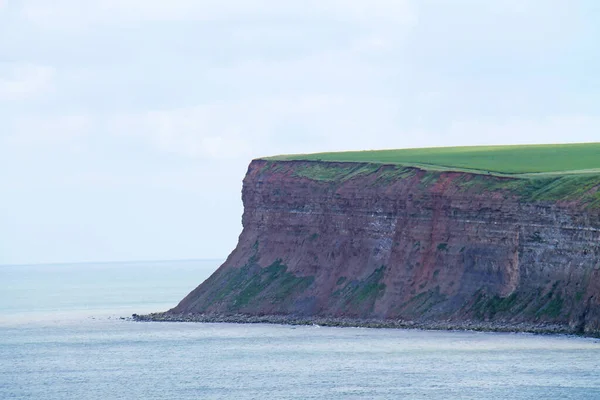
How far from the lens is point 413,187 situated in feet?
402

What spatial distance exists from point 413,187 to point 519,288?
18539mm

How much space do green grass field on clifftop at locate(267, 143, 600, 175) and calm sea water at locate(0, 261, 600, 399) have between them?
20818 mm

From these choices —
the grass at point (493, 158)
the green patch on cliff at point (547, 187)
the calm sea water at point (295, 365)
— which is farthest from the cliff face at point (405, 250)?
the calm sea water at point (295, 365)

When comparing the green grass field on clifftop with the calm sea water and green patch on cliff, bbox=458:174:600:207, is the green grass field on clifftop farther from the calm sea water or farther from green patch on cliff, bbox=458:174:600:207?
the calm sea water

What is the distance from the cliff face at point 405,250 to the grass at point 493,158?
4046 millimetres

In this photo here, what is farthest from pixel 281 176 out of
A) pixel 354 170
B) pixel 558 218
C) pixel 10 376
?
pixel 10 376

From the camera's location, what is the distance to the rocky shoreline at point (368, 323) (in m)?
101

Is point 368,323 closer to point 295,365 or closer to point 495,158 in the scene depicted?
point 295,365

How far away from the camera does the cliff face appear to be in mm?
103250

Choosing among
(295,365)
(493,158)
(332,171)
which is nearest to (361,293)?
(332,171)

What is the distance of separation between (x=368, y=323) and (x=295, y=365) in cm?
2471

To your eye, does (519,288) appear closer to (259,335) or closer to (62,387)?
(259,335)

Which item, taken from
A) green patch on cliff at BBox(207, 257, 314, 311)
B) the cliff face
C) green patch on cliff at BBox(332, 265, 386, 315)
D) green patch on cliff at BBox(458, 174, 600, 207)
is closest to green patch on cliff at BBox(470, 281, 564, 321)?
the cliff face

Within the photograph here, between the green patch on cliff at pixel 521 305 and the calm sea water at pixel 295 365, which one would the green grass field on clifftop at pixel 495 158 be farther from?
the calm sea water at pixel 295 365
